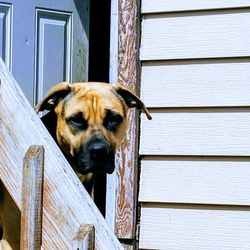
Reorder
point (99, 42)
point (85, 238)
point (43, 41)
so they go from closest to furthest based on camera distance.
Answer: point (85, 238) → point (43, 41) → point (99, 42)

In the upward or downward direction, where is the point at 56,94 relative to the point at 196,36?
downward

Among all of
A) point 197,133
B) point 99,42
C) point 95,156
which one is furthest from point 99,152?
point 99,42

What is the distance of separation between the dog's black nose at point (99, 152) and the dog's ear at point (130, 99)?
0.31 meters

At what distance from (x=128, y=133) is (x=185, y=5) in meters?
0.79

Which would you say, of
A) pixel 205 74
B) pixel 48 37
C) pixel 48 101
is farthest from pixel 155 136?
pixel 48 37

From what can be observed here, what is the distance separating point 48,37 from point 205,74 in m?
1.15

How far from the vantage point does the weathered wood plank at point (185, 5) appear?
4.01 metres

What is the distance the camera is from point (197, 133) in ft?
13.6

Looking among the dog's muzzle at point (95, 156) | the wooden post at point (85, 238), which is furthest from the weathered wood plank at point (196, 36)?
the wooden post at point (85, 238)

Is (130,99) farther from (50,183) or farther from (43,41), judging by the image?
(50,183)

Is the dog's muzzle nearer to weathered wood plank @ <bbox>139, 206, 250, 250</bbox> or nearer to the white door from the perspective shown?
weathered wood plank @ <bbox>139, 206, 250, 250</bbox>

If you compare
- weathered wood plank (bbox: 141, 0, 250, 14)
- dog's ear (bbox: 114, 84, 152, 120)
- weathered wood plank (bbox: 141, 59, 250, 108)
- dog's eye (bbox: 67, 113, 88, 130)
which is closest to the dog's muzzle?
dog's eye (bbox: 67, 113, 88, 130)

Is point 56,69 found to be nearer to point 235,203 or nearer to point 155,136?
point 155,136

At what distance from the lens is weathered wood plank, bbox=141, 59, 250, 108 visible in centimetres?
404
